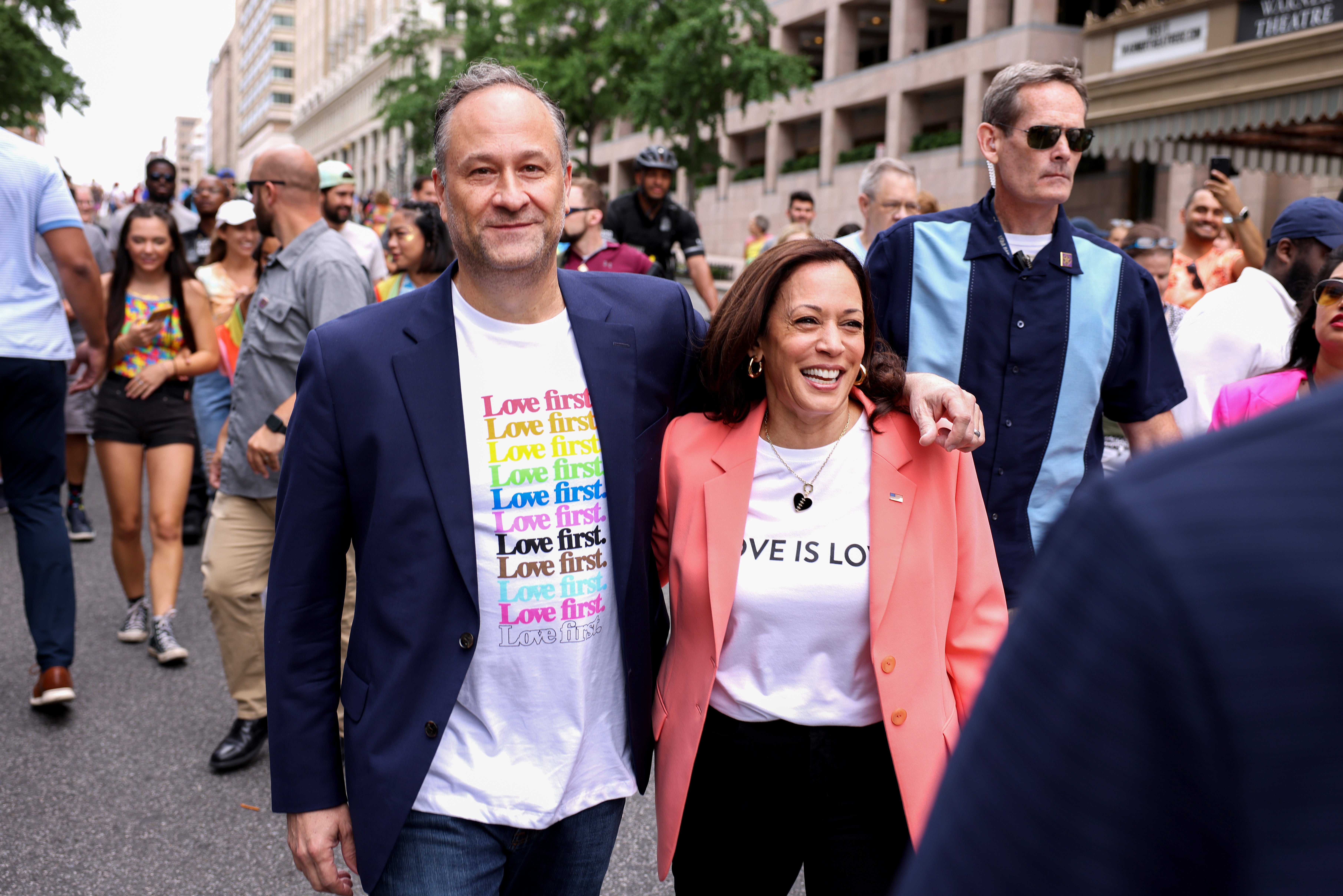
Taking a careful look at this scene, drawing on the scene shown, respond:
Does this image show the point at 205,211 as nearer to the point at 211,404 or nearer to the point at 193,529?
the point at 193,529

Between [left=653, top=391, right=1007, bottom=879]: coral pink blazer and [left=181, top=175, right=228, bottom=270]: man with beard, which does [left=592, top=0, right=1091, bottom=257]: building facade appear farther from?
[left=653, top=391, right=1007, bottom=879]: coral pink blazer

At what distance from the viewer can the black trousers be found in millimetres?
2391

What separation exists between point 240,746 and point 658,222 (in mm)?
5427

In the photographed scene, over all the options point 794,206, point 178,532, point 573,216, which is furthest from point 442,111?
point 794,206

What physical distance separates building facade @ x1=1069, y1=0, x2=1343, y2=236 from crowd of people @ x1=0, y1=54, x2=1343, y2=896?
10.4m

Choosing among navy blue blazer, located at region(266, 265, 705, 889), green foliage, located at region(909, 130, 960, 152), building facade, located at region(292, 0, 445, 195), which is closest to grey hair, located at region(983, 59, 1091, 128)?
navy blue blazer, located at region(266, 265, 705, 889)

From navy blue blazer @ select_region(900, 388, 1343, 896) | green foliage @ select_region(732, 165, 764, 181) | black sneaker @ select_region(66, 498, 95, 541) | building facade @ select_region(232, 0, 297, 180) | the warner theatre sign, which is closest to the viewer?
navy blue blazer @ select_region(900, 388, 1343, 896)

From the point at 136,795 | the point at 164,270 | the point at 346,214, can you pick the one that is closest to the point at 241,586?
the point at 136,795

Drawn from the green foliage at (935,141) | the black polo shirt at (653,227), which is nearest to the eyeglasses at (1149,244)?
the black polo shirt at (653,227)

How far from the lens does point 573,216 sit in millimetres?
7191

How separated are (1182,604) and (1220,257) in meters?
7.58

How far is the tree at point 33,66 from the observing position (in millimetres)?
21953

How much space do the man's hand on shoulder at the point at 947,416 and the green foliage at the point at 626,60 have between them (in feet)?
59.6

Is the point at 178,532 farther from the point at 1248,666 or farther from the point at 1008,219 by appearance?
the point at 1248,666
